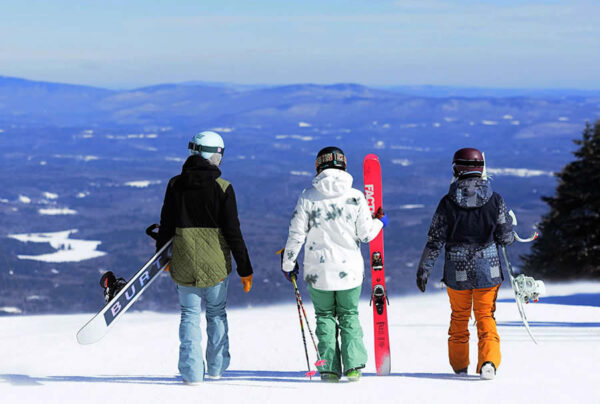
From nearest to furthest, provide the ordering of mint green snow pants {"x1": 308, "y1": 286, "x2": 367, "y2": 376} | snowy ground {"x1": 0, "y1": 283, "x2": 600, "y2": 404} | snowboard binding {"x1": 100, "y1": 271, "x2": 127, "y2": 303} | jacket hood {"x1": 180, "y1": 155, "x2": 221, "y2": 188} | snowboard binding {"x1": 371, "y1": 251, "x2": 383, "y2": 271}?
1. snowy ground {"x1": 0, "y1": 283, "x2": 600, "y2": 404}
2. jacket hood {"x1": 180, "y1": 155, "x2": 221, "y2": 188}
3. mint green snow pants {"x1": 308, "y1": 286, "x2": 367, "y2": 376}
4. snowboard binding {"x1": 100, "y1": 271, "x2": 127, "y2": 303}
5. snowboard binding {"x1": 371, "y1": 251, "x2": 383, "y2": 271}

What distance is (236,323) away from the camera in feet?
27.6

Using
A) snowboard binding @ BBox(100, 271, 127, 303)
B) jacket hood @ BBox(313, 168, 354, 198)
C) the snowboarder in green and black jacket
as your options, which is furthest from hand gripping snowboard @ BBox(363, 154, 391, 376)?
snowboard binding @ BBox(100, 271, 127, 303)

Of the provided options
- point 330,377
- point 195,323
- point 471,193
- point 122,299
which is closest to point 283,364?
point 330,377

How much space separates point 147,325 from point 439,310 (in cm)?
363

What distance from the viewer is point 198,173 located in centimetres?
494

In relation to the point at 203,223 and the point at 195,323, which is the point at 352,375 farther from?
the point at 203,223

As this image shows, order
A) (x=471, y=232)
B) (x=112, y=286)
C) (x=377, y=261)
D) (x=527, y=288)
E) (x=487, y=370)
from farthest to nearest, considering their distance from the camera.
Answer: (x=527, y=288)
(x=377, y=261)
(x=112, y=286)
(x=487, y=370)
(x=471, y=232)

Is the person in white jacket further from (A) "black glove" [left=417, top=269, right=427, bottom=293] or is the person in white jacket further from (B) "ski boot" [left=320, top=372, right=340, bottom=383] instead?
(A) "black glove" [left=417, top=269, right=427, bottom=293]

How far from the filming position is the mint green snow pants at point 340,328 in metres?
5.06

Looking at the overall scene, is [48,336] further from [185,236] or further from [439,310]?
[439,310]

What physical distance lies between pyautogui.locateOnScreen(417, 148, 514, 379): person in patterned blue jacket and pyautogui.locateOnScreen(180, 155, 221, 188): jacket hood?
1556 mm

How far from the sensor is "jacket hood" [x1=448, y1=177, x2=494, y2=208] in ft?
16.3

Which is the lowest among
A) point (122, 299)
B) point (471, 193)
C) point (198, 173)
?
point (122, 299)

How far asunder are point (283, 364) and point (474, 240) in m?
2.08
